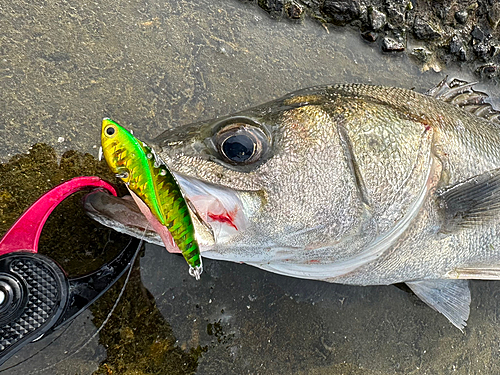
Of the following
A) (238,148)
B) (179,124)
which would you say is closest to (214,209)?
(238,148)

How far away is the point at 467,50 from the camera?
312 centimetres

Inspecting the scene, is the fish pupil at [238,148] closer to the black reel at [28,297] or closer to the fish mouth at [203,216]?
the fish mouth at [203,216]

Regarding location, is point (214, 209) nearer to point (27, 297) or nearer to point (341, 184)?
point (341, 184)

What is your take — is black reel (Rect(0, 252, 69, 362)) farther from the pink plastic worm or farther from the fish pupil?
the fish pupil

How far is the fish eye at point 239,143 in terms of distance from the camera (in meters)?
1.63

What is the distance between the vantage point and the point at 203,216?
154 centimetres

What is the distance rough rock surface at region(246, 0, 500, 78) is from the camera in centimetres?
281

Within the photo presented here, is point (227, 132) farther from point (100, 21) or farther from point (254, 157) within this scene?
point (100, 21)

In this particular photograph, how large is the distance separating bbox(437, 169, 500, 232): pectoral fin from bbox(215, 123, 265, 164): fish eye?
1034 millimetres

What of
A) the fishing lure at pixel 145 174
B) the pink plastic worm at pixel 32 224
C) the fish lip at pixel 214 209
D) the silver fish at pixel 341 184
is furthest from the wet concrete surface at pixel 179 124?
the fishing lure at pixel 145 174

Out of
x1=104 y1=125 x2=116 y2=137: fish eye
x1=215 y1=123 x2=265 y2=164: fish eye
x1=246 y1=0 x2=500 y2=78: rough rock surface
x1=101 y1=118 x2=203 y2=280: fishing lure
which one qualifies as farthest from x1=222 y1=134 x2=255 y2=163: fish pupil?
x1=246 y1=0 x2=500 y2=78: rough rock surface

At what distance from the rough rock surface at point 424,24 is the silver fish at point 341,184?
3.31 ft

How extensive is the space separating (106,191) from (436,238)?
178 cm

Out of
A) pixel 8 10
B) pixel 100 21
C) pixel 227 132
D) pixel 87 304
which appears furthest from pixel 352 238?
pixel 8 10
